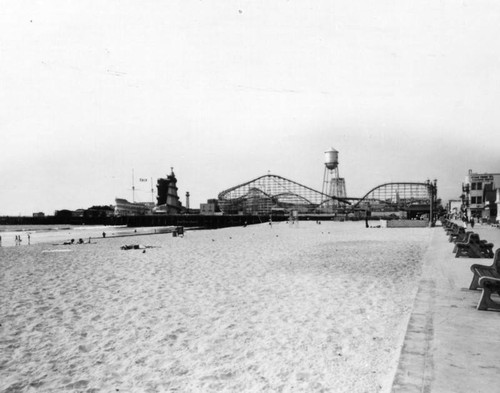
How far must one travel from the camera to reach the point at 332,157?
135000 millimetres

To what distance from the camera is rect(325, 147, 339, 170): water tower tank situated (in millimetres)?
134875

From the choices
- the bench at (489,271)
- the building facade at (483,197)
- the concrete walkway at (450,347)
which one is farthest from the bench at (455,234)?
the building facade at (483,197)

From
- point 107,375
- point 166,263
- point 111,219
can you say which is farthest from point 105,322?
point 111,219

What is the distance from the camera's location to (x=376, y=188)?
147000 millimetres

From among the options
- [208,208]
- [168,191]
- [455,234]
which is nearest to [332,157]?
[208,208]

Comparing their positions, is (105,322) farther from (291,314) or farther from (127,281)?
(127,281)

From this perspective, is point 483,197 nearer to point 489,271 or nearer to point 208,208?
point 489,271

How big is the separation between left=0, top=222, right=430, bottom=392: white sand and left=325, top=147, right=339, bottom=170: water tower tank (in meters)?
124

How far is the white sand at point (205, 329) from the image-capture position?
4.91m

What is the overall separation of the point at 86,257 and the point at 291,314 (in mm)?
13570

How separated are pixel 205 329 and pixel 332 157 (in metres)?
→ 132

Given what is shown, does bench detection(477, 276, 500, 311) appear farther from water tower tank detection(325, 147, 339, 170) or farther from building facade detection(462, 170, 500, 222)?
water tower tank detection(325, 147, 339, 170)

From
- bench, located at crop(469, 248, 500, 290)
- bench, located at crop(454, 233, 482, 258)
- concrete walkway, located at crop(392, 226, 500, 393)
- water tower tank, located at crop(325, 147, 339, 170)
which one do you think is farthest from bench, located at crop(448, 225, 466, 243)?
water tower tank, located at crop(325, 147, 339, 170)

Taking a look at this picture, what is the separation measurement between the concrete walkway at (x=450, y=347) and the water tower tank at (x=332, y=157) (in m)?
129
